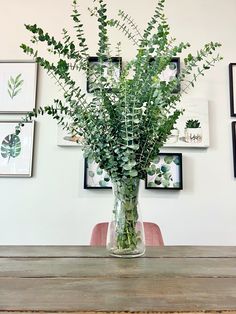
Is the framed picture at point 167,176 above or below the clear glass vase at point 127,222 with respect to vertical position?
above

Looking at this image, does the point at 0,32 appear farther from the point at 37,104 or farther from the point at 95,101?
the point at 95,101

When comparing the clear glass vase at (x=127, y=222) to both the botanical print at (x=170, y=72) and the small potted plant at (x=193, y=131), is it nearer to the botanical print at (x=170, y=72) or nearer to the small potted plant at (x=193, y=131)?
the small potted plant at (x=193, y=131)

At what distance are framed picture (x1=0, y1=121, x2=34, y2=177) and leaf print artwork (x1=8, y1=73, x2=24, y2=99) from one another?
0.20 meters

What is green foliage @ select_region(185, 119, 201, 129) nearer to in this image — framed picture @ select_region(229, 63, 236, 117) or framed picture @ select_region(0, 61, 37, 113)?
framed picture @ select_region(229, 63, 236, 117)

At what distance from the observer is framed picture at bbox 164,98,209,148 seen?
5.93ft

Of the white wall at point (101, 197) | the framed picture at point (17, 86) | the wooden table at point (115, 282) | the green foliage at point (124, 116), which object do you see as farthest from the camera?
the framed picture at point (17, 86)

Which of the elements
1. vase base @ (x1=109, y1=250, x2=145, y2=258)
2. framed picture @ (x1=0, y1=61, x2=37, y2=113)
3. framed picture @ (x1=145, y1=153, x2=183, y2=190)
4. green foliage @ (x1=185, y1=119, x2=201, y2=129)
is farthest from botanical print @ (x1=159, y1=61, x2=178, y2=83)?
vase base @ (x1=109, y1=250, x2=145, y2=258)

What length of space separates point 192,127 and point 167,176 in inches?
14.0

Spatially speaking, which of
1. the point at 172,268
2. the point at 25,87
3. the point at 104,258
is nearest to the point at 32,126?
the point at 25,87

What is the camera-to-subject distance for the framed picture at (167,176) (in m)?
1.76

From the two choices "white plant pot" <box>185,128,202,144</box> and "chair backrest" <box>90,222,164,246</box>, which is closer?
"chair backrest" <box>90,222,164,246</box>

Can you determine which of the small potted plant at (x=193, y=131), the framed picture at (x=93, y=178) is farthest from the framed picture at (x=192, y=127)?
the framed picture at (x=93, y=178)

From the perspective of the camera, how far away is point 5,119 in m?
1.86

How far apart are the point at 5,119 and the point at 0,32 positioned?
2.07 feet
